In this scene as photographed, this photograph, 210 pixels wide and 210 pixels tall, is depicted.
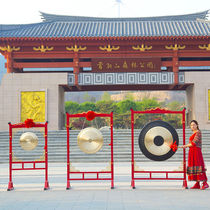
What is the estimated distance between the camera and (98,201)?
252 inches

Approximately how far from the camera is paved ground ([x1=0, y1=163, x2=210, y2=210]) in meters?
6.00

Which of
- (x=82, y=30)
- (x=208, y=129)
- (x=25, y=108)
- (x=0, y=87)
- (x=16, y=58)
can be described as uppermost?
(x=82, y=30)

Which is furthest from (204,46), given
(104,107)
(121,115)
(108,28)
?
(104,107)

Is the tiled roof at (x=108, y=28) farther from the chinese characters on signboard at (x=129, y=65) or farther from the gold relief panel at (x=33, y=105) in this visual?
the gold relief panel at (x=33, y=105)

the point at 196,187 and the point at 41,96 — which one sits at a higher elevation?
the point at 41,96

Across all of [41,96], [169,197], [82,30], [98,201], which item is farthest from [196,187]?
[82,30]

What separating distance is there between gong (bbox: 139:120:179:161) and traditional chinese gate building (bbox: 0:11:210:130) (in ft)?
39.6

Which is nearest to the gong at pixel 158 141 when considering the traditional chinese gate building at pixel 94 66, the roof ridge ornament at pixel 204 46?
the traditional chinese gate building at pixel 94 66

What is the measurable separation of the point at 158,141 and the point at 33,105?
1277cm

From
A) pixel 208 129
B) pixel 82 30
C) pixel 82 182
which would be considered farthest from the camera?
pixel 82 30

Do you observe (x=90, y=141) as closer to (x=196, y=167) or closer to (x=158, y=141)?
(x=158, y=141)

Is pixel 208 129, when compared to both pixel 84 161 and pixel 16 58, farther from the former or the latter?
pixel 16 58

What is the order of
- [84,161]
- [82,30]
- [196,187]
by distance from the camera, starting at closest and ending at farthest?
[196,187] → [84,161] → [82,30]

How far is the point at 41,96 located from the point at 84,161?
6135 millimetres
